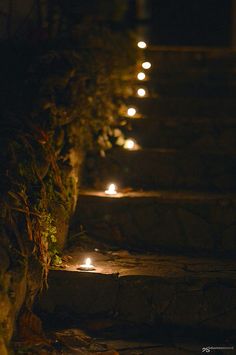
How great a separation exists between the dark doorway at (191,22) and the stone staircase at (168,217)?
2481 millimetres

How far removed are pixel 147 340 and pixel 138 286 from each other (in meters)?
A: 0.33

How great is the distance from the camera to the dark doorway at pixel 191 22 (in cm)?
939

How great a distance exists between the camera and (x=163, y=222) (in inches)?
Answer: 188

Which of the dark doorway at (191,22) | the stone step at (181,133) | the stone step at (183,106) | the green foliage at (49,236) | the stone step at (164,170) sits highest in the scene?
the dark doorway at (191,22)

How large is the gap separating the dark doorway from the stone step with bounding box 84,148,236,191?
4454 mm

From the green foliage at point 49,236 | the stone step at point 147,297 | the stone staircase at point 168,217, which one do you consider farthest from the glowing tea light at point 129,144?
the stone step at point 147,297

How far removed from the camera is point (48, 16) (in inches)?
231

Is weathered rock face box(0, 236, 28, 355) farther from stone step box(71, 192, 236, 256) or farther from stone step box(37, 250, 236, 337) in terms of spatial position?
stone step box(71, 192, 236, 256)

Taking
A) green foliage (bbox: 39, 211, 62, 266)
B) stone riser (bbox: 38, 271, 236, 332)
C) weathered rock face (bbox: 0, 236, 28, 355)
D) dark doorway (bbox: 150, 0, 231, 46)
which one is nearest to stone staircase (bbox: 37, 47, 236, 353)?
stone riser (bbox: 38, 271, 236, 332)

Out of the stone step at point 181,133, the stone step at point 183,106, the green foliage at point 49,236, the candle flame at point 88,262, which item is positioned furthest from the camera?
the stone step at point 183,106

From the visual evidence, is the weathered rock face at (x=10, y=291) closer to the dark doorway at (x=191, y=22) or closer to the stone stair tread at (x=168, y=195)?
the stone stair tread at (x=168, y=195)

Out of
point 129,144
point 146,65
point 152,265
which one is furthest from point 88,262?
point 146,65

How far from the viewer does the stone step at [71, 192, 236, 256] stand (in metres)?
4.73

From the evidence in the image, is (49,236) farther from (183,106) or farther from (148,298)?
(183,106)
